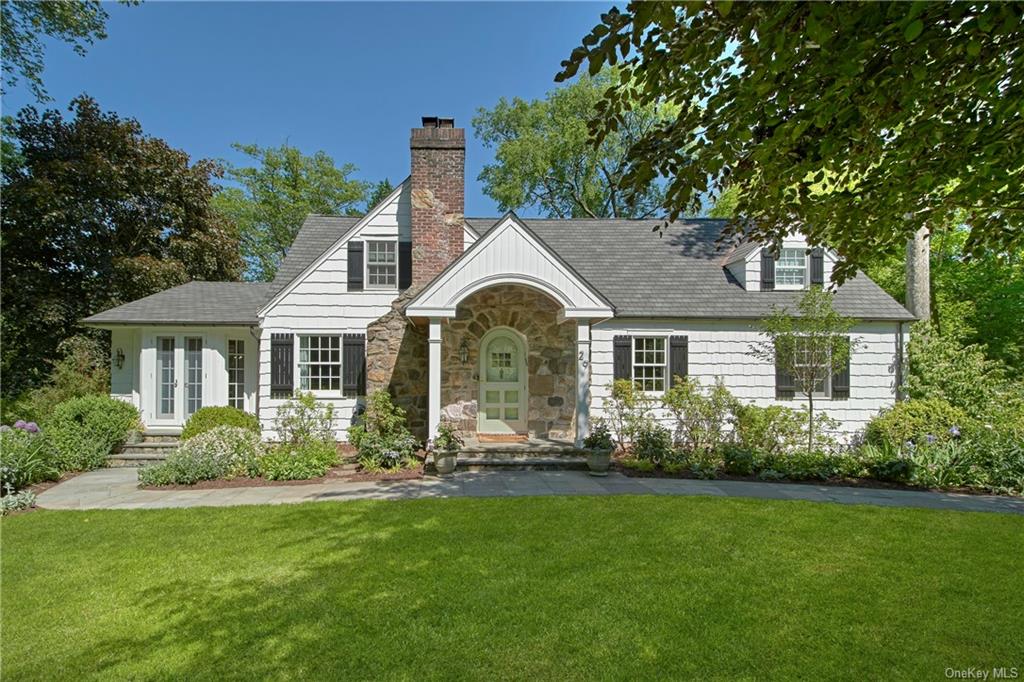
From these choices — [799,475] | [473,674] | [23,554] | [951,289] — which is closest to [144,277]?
[23,554]

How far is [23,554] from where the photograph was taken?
4996 millimetres

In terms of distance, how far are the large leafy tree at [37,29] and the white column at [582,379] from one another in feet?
54.5

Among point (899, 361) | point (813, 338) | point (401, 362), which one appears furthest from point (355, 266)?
point (899, 361)

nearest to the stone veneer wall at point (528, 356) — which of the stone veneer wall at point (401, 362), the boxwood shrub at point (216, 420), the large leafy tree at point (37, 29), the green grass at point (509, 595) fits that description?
the stone veneer wall at point (401, 362)

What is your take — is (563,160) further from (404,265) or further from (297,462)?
(297,462)

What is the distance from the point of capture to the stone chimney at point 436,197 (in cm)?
1103

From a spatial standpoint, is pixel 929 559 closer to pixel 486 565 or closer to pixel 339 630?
pixel 486 565

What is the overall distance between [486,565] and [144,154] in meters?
20.6

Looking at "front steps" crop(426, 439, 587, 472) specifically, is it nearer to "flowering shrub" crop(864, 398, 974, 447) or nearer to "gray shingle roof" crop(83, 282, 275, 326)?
"flowering shrub" crop(864, 398, 974, 447)

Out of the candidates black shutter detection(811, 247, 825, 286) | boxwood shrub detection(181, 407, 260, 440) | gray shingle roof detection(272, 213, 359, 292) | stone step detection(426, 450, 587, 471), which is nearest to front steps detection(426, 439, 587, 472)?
stone step detection(426, 450, 587, 471)

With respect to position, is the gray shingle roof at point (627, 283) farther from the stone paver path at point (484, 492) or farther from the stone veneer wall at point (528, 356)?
the stone paver path at point (484, 492)

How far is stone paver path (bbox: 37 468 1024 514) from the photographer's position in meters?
7.09

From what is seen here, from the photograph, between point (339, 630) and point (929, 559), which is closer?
point (339, 630)

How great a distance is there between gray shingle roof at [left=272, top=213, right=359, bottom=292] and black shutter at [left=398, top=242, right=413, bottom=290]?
1503 millimetres
